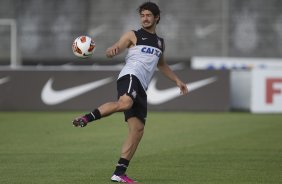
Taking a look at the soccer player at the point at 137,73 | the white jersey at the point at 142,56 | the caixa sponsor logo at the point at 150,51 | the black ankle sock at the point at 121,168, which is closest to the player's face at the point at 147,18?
the soccer player at the point at 137,73

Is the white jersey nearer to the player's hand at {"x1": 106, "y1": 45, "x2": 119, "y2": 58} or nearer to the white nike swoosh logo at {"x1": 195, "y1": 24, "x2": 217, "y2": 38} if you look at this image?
the player's hand at {"x1": 106, "y1": 45, "x2": 119, "y2": 58}

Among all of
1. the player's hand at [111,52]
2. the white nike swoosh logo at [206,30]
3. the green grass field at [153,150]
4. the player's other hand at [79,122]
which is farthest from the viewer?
the white nike swoosh logo at [206,30]

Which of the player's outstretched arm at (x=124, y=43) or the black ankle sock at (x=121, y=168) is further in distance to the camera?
the black ankle sock at (x=121, y=168)

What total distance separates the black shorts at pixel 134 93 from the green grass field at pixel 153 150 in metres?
0.76

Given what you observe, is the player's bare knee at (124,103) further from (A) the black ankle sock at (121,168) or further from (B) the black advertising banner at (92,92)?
(B) the black advertising banner at (92,92)

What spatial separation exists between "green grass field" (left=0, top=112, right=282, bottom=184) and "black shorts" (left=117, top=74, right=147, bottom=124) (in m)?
0.76

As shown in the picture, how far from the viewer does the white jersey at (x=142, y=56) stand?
9.09 meters

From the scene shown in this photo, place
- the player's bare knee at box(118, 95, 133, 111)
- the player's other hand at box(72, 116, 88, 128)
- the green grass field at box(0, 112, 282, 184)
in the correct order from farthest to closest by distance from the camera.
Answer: the green grass field at box(0, 112, 282, 184) < the player's bare knee at box(118, 95, 133, 111) < the player's other hand at box(72, 116, 88, 128)

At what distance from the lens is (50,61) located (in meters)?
33.0

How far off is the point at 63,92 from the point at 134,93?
43.6 ft

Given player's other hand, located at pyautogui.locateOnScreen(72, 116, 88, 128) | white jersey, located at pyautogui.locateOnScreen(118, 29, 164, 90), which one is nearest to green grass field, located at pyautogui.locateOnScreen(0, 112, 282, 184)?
player's other hand, located at pyautogui.locateOnScreen(72, 116, 88, 128)

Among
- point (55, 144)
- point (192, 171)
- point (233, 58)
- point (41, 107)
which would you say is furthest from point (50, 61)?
point (192, 171)

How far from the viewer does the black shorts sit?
892 cm

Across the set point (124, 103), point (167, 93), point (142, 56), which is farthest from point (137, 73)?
point (167, 93)
